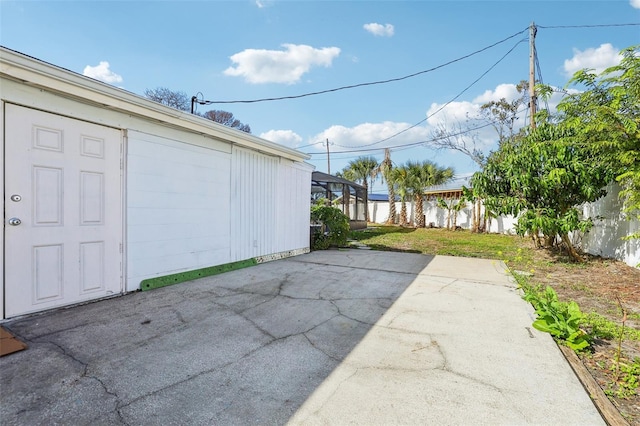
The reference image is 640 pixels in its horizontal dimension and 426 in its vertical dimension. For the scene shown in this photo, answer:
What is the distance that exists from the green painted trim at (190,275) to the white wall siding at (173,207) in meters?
0.07

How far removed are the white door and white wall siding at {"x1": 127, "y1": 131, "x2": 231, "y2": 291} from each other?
0.22m

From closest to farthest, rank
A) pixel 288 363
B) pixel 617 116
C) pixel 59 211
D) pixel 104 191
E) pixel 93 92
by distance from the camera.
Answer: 1. pixel 288 363
2. pixel 59 211
3. pixel 93 92
4. pixel 104 191
5. pixel 617 116

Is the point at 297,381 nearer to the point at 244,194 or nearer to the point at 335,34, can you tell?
the point at 244,194

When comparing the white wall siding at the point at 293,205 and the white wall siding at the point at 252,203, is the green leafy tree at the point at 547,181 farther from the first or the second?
the white wall siding at the point at 252,203

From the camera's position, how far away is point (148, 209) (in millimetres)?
4250

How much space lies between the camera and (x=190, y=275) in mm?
4832

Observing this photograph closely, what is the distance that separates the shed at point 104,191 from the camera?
3012 mm

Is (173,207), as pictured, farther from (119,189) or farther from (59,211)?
(59,211)

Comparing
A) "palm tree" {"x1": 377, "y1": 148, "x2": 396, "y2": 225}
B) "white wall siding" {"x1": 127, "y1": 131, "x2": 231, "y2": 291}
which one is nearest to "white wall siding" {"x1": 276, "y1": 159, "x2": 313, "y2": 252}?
"white wall siding" {"x1": 127, "y1": 131, "x2": 231, "y2": 291}

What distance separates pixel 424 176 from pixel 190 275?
1499 centimetres

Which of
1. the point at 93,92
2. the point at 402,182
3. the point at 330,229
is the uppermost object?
the point at 402,182

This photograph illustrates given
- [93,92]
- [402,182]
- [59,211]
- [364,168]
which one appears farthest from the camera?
[364,168]

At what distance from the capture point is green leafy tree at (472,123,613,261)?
586 cm

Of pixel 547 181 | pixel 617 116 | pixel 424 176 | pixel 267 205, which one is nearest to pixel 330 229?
pixel 267 205
